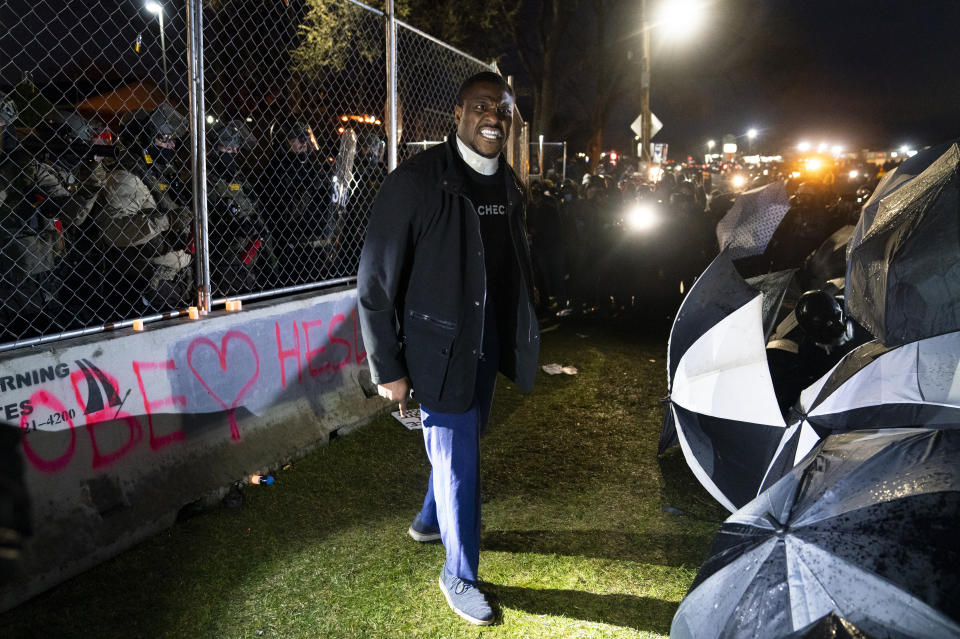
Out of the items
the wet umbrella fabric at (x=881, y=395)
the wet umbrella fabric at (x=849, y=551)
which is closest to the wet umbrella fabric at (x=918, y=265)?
the wet umbrella fabric at (x=881, y=395)

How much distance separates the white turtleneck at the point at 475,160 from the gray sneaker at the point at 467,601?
1875 mm

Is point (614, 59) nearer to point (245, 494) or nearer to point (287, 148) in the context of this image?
point (287, 148)

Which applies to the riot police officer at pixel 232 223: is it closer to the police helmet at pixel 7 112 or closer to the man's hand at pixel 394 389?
the police helmet at pixel 7 112

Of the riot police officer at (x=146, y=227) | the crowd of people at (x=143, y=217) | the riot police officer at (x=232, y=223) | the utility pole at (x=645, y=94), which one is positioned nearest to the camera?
the crowd of people at (x=143, y=217)

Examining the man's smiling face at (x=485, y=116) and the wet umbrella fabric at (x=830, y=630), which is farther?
the man's smiling face at (x=485, y=116)

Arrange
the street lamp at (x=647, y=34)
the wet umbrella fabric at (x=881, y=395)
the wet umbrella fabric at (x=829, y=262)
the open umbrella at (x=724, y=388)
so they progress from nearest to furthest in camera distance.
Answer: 1. the wet umbrella fabric at (x=881, y=395)
2. the open umbrella at (x=724, y=388)
3. the wet umbrella fabric at (x=829, y=262)
4. the street lamp at (x=647, y=34)

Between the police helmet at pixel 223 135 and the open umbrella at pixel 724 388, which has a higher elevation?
the police helmet at pixel 223 135

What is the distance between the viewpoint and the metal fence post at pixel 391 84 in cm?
580

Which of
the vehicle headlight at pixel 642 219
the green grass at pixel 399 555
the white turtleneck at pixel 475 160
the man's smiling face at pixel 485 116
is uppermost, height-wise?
the man's smiling face at pixel 485 116

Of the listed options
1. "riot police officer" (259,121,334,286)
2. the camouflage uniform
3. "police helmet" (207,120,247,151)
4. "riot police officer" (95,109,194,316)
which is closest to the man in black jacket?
"riot police officer" (95,109,194,316)

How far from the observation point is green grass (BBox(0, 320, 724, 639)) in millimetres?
3137

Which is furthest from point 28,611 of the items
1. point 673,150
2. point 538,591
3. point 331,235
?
point 673,150

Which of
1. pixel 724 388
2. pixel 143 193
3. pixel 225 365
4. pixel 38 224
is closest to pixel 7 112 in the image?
pixel 38 224

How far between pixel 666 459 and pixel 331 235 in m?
3.37
